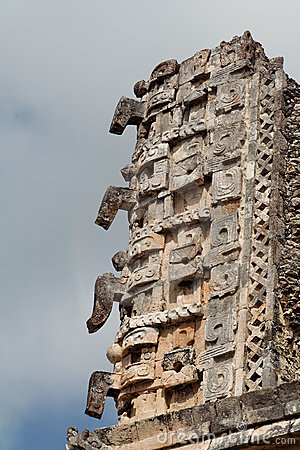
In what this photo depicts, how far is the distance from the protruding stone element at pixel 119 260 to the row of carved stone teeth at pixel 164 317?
99 cm

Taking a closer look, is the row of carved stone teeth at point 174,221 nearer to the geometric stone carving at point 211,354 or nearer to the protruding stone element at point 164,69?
the geometric stone carving at point 211,354

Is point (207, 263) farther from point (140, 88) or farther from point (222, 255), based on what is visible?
point (140, 88)

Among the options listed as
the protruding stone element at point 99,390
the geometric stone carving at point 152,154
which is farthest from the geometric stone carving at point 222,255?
the geometric stone carving at point 152,154

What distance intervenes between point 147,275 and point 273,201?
1803mm

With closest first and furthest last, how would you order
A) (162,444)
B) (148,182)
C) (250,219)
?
(162,444)
(250,219)
(148,182)

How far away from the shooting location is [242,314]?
13.2 meters

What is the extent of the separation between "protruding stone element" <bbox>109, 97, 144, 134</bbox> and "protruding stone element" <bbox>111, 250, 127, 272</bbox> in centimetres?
200

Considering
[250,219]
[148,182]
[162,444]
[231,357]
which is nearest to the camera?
[162,444]

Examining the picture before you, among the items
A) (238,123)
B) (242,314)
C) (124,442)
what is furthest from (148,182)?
(124,442)

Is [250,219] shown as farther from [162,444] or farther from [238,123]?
[162,444]

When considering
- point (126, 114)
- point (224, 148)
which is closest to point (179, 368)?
point (224, 148)

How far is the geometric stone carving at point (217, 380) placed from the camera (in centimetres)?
1280

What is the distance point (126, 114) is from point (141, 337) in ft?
11.9

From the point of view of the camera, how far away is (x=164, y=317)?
1389 centimetres
